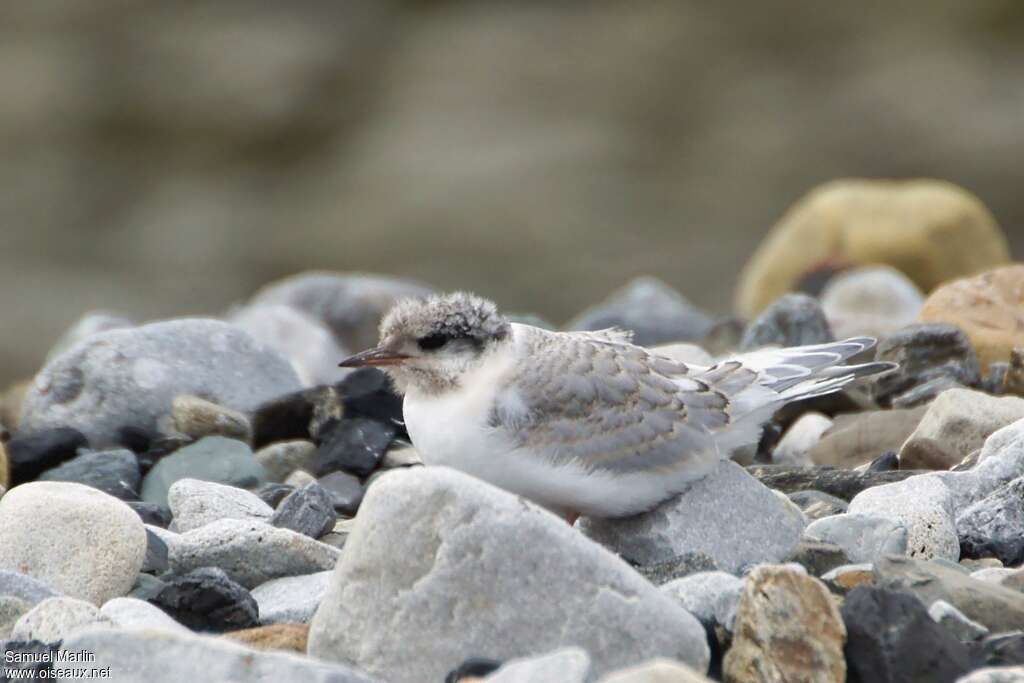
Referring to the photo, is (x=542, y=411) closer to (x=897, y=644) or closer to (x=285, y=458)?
(x=897, y=644)

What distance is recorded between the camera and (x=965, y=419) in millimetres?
5711

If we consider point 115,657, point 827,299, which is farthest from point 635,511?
point 827,299

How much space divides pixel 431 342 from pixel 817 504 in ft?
4.65

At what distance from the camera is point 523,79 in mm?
17797

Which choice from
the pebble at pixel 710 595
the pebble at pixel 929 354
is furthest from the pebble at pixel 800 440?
the pebble at pixel 710 595

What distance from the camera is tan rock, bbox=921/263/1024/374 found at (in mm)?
7020

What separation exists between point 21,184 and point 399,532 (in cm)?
1505

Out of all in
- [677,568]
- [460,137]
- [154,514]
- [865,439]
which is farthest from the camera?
[460,137]

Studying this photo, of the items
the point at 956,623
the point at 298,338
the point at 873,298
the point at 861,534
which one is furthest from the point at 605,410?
the point at 873,298

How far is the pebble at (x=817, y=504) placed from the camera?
513 centimetres

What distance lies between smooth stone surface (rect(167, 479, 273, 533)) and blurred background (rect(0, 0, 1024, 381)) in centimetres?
1057

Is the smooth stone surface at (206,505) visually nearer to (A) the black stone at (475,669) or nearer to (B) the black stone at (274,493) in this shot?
(B) the black stone at (274,493)

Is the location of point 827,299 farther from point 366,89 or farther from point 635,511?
point 366,89

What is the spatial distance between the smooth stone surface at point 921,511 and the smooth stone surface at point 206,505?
6.39ft
